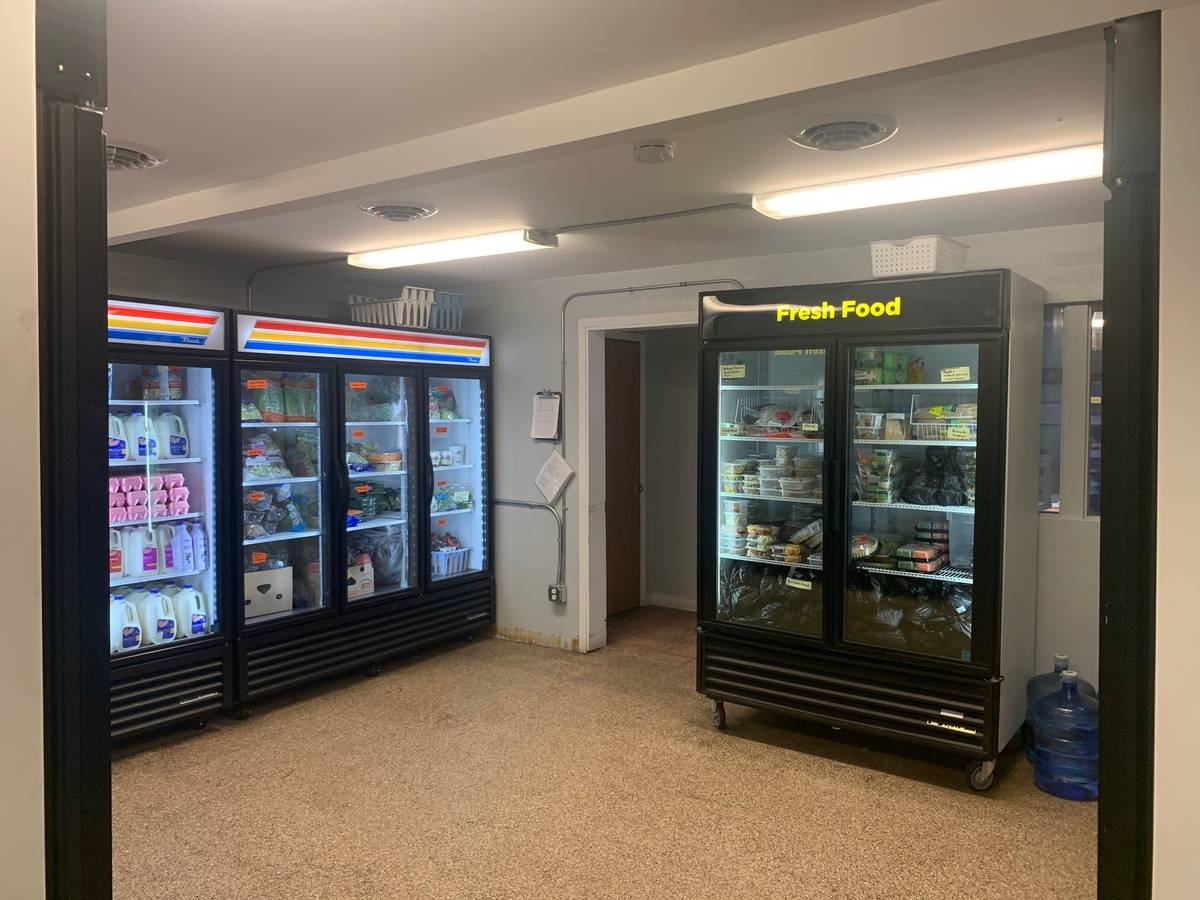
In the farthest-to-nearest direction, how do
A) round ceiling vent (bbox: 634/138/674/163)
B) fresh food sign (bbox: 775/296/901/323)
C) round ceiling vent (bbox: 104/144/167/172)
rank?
fresh food sign (bbox: 775/296/901/323)
round ceiling vent (bbox: 104/144/167/172)
round ceiling vent (bbox: 634/138/674/163)

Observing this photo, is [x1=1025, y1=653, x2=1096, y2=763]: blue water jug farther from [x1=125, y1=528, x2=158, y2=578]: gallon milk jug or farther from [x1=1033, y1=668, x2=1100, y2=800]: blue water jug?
[x1=125, y1=528, x2=158, y2=578]: gallon milk jug

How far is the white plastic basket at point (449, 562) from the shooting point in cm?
572

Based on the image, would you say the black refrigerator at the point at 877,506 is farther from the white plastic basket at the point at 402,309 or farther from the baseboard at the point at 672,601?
the baseboard at the point at 672,601

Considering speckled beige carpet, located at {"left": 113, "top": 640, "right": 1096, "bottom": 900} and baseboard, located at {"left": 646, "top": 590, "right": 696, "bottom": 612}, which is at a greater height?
baseboard, located at {"left": 646, "top": 590, "right": 696, "bottom": 612}

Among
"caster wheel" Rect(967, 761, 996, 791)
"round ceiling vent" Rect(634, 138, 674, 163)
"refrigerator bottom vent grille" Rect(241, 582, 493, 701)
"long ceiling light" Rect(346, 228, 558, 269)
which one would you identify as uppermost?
"long ceiling light" Rect(346, 228, 558, 269)

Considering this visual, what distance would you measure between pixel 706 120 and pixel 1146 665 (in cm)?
161

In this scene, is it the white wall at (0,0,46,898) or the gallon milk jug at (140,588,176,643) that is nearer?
the white wall at (0,0,46,898)

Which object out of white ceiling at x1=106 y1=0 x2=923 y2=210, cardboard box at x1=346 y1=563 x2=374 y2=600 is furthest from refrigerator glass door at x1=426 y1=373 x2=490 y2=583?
white ceiling at x1=106 y1=0 x2=923 y2=210

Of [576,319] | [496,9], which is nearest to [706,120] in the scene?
[496,9]

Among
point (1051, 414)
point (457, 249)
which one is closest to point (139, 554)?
point (457, 249)

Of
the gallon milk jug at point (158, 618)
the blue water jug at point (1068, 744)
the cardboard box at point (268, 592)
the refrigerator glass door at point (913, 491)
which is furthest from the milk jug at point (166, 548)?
the blue water jug at point (1068, 744)

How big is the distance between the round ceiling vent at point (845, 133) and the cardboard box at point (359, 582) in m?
3.60

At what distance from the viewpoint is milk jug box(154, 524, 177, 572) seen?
4.25 meters

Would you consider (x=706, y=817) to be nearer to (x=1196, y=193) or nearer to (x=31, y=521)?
(x=1196, y=193)
